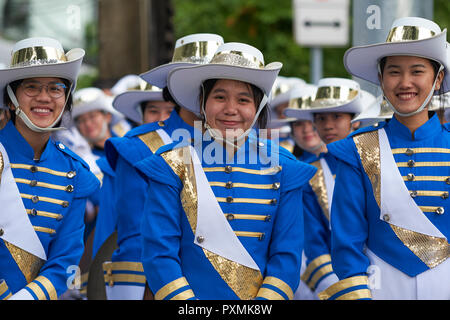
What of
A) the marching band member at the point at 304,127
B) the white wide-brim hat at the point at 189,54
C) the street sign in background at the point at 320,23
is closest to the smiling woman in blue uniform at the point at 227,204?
the white wide-brim hat at the point at 189,54

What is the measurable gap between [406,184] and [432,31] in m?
0.79

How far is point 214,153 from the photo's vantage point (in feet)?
13.5

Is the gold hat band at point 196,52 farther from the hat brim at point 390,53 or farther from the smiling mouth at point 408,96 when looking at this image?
the smiling mouth at point 408,96

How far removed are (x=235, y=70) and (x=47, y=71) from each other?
105cm

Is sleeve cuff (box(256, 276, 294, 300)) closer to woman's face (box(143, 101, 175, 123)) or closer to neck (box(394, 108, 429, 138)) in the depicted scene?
neck (box(394, 108, 429, 138))

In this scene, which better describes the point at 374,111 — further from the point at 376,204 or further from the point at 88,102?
the point at 88,102

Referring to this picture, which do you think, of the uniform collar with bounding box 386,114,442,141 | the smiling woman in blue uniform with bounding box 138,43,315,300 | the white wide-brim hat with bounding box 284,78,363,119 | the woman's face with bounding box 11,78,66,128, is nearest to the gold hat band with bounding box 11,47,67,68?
the woman's face with bounding box 11,78,66,128

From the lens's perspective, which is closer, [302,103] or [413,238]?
[413,238]

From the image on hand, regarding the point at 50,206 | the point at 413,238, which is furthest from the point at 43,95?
the point at 413,238

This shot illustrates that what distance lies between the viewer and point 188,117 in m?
5.14

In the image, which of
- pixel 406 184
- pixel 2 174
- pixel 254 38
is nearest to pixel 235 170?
pixel 406 184

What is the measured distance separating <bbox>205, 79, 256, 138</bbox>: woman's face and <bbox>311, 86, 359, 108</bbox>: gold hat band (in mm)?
1983

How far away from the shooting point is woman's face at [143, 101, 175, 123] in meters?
6.12
